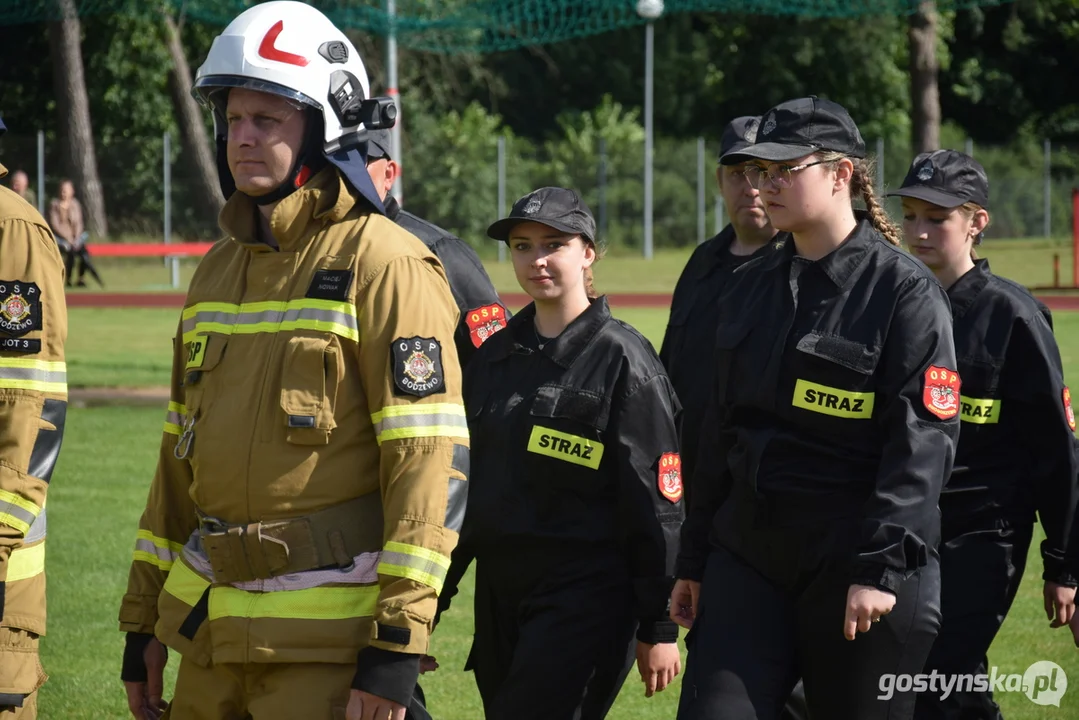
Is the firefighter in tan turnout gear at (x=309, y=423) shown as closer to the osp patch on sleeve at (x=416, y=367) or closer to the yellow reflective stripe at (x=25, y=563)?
the osp patch on sleeve at (x=416, y=367)

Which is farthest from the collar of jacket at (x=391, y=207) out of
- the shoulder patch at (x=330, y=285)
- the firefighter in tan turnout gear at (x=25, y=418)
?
the shoulder patch at (x=330, y=285)

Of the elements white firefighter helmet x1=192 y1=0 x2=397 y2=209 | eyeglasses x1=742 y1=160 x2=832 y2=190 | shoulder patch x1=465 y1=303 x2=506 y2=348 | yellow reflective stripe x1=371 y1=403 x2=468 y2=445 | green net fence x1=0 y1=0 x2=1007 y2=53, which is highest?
green net fence x1=0 y1=0 x2=1007 y2=53

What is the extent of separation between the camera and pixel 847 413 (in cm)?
406

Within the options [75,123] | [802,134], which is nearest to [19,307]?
[802,134]

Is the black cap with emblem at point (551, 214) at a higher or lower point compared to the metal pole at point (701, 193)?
higher

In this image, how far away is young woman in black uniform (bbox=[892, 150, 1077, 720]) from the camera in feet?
16.4

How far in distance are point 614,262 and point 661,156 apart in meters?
4.20

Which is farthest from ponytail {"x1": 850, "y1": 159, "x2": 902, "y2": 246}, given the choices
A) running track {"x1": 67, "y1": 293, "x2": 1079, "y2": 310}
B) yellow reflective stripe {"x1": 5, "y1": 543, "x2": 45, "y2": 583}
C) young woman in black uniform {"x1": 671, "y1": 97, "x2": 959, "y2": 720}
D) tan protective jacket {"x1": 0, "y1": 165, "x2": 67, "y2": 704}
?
running track {"x1": 67, "y1": 293, "x2": 1079, "y2": 310}

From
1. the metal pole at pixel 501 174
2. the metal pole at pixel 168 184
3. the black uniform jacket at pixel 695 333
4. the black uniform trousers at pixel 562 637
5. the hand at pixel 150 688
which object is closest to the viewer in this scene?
the hand at pixel 150 688

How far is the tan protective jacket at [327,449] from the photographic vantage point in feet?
10.9

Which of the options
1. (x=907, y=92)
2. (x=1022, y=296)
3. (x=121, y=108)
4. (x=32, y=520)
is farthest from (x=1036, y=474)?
(x=907, y=92)

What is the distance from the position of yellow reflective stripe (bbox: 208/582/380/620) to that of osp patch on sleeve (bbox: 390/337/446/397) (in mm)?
461

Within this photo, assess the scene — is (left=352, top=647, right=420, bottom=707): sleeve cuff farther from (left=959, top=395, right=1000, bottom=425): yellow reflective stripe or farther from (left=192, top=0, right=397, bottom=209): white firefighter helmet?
(left=959, top=395, right=1000, bottom=425): yellow reflective stripe

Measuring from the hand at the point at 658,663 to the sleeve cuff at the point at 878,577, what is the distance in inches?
34.8
